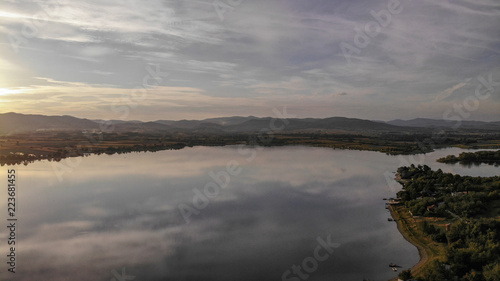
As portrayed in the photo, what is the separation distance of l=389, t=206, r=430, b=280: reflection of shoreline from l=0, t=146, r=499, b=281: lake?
322mm

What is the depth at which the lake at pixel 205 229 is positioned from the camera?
1251 centimetres

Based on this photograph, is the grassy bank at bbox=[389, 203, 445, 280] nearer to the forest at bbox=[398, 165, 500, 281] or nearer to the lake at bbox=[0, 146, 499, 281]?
the forest at bbox=[398, 165, 500, 281]

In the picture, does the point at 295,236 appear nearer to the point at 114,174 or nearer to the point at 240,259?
the point at 240,259

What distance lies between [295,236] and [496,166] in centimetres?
4062

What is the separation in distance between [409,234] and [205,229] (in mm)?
10908

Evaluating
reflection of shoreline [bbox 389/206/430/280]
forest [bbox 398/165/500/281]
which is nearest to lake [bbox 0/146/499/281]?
reflection of shoreline [bbox 389/206/430/280]

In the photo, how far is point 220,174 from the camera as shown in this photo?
34.2 metres

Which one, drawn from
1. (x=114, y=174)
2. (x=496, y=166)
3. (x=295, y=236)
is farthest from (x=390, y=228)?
(x=496, y=166)

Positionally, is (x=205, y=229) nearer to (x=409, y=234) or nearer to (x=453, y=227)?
(x=409, y=234)

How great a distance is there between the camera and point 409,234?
1620 cm

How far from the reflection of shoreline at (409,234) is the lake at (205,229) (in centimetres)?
32

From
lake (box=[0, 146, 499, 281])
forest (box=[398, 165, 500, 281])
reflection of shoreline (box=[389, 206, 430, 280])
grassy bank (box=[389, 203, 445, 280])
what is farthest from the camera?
reflection of shoreline (box=[389, 206, 430, 280])

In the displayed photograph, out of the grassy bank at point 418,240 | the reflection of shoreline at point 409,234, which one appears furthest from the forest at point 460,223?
the reflection of shoreline at point 409,234

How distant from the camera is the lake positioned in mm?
12508
